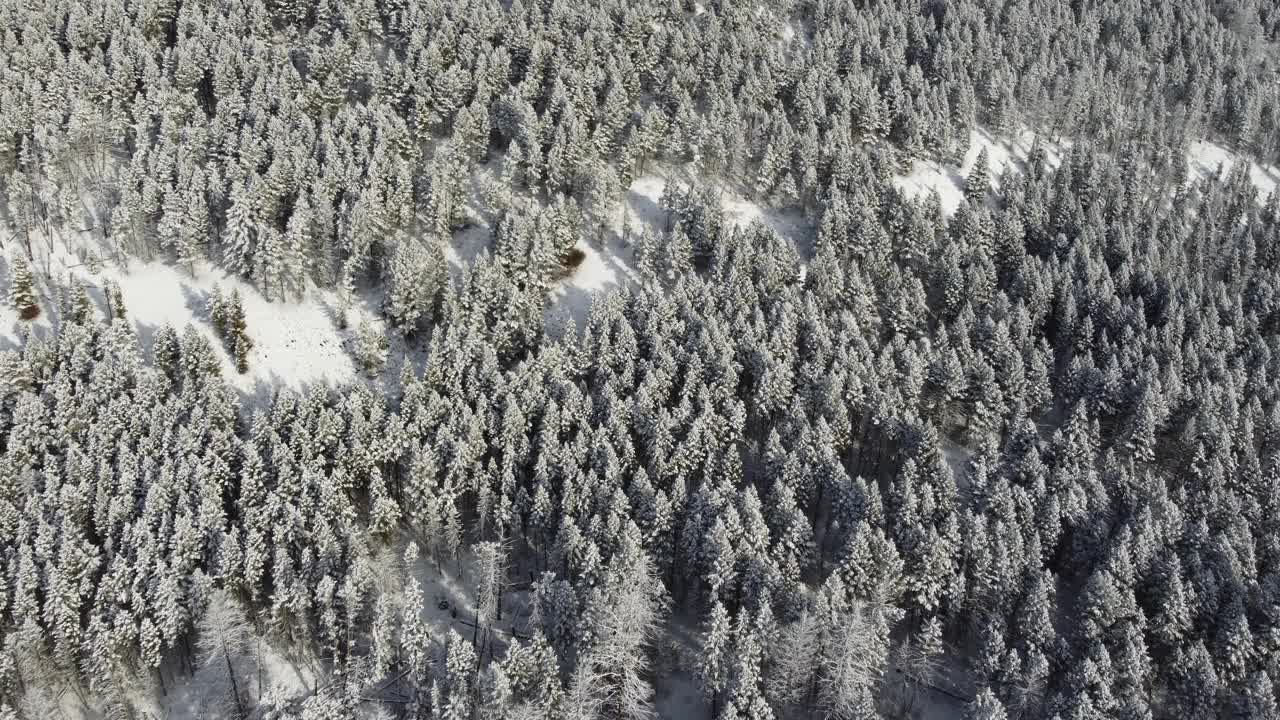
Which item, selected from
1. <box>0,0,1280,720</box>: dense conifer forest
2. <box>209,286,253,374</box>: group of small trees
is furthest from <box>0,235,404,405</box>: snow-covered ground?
<box>0,0,1280,720</box>: dense conifer forest

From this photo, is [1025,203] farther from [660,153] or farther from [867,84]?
[660,153]

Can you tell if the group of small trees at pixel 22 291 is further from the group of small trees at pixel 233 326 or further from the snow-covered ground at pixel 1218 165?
the snow-covered ground at pixel 1218 165

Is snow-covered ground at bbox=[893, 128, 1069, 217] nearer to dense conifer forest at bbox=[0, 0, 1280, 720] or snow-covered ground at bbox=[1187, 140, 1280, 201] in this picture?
dense conifer forest at bbox=[0, 0, 1280, 720]

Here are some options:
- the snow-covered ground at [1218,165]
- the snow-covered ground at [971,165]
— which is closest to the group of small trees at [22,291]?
the snow-covered ground at [971,165]

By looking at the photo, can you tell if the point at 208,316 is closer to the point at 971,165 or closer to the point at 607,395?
the point at 607,395

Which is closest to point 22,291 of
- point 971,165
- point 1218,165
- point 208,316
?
point 208,316

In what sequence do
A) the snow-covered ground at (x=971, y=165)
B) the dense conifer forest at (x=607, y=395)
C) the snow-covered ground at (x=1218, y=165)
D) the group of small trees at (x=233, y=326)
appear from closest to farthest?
1. the dense conifer forest at (x=607, y=395)
2. the group of small trees at (x=233, y=326)
3. the snow-covered ground at (x=971, y=165)
4. the snow-covered ground at (x=1218, y=165)

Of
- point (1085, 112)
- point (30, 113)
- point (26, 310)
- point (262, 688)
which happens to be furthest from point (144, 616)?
point (1085, 112)
